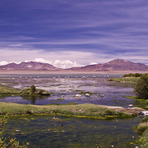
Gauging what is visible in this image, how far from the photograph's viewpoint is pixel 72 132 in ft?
96.8

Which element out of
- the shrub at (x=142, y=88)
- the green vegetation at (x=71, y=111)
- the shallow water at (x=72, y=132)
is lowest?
the shallow water at (x=72, y=132)

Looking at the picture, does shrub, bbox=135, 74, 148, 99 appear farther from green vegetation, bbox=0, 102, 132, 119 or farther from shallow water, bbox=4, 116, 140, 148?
shallow water, bbox=4, 116, 140, 148

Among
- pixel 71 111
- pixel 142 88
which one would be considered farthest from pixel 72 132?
pixel 142 88

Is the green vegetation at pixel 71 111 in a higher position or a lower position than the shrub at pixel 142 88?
lower

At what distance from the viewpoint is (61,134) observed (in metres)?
28.4

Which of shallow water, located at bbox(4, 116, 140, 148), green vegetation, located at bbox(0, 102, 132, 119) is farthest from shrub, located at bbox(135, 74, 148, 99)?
shallow water, located at bbox(4, 116, 140, 148)

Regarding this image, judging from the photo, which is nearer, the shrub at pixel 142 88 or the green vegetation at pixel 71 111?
the green vegetation at pixel 71 111

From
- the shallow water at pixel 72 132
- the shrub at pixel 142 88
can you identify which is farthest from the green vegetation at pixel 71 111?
the shrub at pixel 142 88

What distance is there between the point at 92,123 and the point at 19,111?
17276mm

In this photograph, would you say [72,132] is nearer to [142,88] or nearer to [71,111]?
[71,111]

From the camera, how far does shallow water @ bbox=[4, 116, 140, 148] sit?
2510 centimetres

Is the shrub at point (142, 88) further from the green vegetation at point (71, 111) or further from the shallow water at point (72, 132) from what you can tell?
the shallow water at point (72, 132)

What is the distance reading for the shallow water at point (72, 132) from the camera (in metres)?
25.1

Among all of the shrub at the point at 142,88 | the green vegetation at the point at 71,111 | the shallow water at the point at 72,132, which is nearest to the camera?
the shallow water at the point at 72,132
